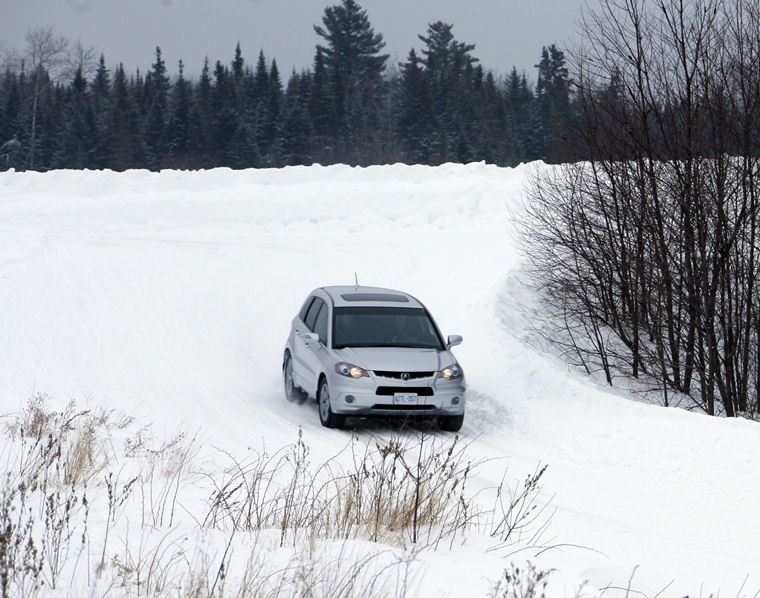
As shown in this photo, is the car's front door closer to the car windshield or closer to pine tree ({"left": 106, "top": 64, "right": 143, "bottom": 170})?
the car windshield

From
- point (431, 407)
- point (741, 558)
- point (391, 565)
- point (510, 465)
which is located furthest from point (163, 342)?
point (391, 565)

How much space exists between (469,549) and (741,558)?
10.0 ft

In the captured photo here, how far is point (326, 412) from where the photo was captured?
1174 cm

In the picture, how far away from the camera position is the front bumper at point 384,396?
11281mm

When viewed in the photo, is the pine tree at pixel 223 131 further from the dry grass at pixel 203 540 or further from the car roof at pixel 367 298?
the dry grass at pixel 203 540

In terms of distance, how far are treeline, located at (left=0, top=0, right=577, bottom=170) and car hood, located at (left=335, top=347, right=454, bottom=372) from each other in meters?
61.6

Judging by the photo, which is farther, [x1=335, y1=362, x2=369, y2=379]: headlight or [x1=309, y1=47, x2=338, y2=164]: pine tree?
[x1=309, y1=47, x2=338, y2=164]: pine tree

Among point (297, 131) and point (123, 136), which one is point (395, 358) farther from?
point (123, 136)

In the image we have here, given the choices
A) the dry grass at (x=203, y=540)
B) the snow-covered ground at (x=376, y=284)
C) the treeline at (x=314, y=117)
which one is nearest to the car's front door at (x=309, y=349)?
the snow-covered ground at (x=376, y=284)

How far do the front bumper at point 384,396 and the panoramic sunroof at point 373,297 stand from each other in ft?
6.80

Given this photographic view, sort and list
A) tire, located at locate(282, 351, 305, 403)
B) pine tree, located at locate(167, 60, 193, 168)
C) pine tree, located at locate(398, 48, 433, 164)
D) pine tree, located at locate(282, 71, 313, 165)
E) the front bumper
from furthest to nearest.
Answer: pine tree, located at locate(167, 60, 193, 168), pine tree, located at locate(282, 71, 313, 165), pine tree, located at locate(398, 48, 433, 164), tire, located at locate(282, 351, 305, 403), the front bumper

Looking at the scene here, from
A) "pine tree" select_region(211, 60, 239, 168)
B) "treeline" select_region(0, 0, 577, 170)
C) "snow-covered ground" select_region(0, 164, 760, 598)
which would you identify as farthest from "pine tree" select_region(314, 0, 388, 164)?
"snow-covered ground" select_region(0, 164, 760, 598)

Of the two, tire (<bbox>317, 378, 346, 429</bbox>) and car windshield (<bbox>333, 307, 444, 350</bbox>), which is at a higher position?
car windshield (<bbox>333, 307, 444, 350</bbox>)

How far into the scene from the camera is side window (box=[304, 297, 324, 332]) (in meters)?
13.5
